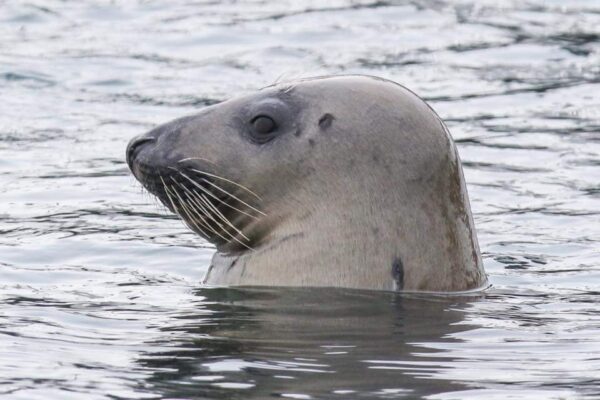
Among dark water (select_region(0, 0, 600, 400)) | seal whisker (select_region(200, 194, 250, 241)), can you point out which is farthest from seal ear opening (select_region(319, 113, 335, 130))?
dark water (select_region(0, 0, 600, 400))

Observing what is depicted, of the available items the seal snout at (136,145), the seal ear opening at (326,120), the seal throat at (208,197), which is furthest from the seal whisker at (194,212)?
the seal ear opening at (326,120)

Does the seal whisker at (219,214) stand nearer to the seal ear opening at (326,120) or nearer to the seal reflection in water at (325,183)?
the seal reflection in water at (325,183)

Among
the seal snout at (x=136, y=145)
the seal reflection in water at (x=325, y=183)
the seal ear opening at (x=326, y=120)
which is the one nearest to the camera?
the seal reflection in water at (x=325, y=183)

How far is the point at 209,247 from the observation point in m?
10.5

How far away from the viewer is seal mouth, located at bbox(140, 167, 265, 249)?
8.56 meters

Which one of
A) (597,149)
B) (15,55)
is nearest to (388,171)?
(597,149)

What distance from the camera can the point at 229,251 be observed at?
8938 mm

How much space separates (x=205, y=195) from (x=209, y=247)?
1885mm

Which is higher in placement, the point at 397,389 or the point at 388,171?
the point at 388,171

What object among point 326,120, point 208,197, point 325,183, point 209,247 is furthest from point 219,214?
point 209,247

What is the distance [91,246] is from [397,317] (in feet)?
9.25

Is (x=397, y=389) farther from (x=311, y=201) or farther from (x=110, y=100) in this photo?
(x=110, y=100)

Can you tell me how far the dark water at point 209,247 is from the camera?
6887 millimetres

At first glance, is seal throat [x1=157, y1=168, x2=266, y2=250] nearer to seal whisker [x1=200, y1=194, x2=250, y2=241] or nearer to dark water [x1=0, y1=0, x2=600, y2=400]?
seal whisker [x1=200, y1=194, x2=250, y2=241]
